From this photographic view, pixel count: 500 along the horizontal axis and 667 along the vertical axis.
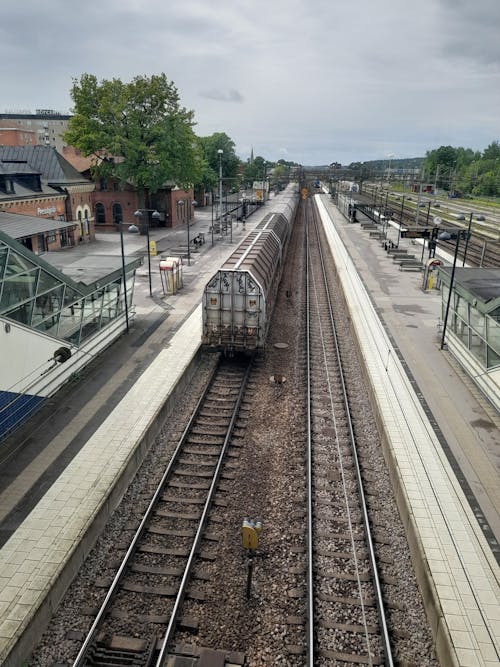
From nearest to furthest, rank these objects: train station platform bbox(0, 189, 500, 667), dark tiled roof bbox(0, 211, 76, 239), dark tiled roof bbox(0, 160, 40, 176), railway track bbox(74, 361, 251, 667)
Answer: railway track bbox(74, 361, 251, 667), train station platform bbox(0, 189, 500, 667), dark tiled roof bbox(0, 211, 76, 239), dark tiled roof bbox(0, 160, 40, 176)

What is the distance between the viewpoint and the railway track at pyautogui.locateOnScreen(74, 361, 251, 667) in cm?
820

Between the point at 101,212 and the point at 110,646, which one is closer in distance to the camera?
the point at 110,646

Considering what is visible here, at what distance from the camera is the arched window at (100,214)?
54.0m

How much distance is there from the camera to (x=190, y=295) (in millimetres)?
28922

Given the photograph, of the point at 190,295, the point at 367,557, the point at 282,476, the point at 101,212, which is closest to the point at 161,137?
the point at 101,212

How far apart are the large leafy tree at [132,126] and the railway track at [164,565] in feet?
125

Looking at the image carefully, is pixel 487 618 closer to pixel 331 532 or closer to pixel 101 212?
pixel 331 532

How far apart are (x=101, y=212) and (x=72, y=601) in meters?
50.8

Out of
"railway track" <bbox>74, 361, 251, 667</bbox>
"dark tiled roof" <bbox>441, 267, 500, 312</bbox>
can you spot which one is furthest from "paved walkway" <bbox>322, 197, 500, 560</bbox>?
"railway track" <bbox>74, 361, 251, 667</bbox>

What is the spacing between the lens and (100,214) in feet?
178

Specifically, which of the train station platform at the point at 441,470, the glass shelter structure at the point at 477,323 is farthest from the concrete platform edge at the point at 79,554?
the glass shelter structure at the point at 477,323

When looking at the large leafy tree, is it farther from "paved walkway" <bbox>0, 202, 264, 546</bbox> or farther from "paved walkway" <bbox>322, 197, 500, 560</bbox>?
"paved walkway" <bbox>322, 197, 500, 560</bbox>

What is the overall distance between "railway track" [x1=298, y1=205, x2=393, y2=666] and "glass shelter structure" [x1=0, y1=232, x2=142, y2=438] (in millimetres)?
8358

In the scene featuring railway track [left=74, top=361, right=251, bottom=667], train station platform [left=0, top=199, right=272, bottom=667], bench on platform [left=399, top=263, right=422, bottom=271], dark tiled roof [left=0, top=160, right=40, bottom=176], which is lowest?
railway track [left=74, top=361, right=251, bottom=667]
